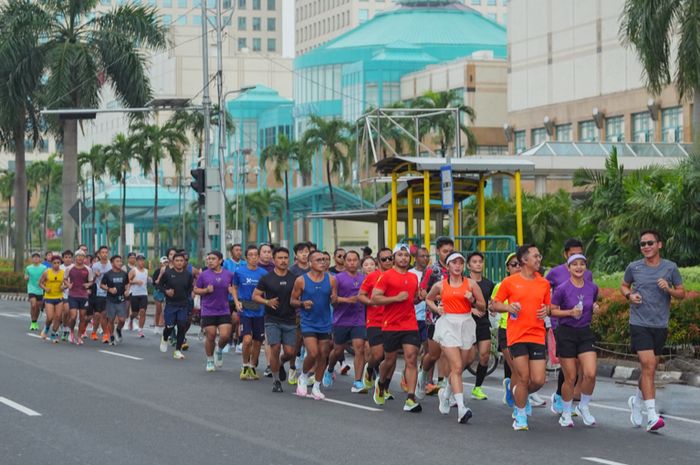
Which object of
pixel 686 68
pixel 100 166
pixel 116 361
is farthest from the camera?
pixel 100 166

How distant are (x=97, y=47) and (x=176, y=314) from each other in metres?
26.8

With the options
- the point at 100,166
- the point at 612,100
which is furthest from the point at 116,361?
the point at 100,166

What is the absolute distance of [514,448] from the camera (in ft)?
40.1

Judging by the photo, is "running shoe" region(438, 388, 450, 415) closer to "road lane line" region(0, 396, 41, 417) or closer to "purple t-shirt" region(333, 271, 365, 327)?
"purple t-shirt" region(333, 271, 365, 327)

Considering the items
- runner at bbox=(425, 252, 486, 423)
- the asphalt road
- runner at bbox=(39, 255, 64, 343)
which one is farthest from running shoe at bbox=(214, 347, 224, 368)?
runner at bbox=(425, 252, 486, 423)

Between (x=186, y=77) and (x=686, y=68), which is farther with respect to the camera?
(x=186, y=77)

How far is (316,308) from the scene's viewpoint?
16891 mm

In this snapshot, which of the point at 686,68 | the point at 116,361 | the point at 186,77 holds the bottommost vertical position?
the point at 116,361

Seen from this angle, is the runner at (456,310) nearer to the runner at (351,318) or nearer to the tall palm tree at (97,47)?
the runner at (351,318)

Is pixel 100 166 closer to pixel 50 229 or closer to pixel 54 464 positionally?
pixel 50 229

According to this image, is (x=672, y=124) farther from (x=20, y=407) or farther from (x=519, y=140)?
(x=20, y=407)

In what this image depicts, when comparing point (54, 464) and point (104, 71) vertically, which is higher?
point (104, 71)

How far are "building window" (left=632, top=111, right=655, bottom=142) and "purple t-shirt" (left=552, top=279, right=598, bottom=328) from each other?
5941 cm

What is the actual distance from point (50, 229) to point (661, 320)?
142 meters
